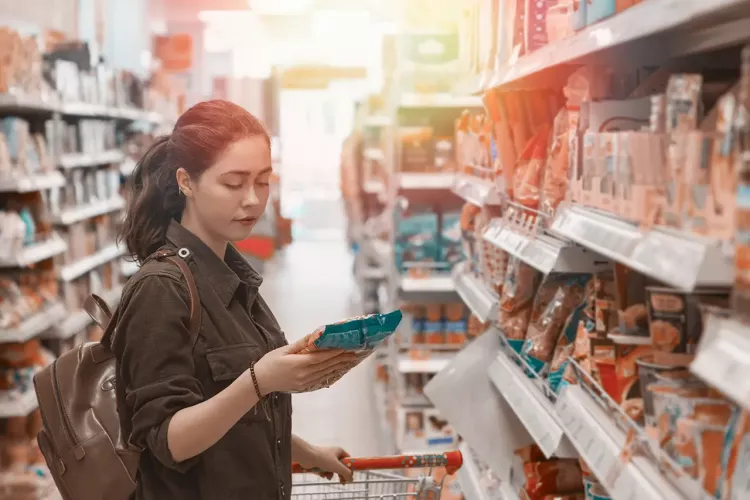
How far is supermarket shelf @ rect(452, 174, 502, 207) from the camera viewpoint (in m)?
2.93

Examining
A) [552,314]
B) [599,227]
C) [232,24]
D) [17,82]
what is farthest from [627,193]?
[232,24]

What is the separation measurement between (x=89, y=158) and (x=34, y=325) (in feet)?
5.95

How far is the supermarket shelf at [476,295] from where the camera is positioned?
2861 mm

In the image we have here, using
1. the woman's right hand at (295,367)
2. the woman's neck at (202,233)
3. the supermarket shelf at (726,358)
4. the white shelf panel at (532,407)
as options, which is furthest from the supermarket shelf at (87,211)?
the supermarket shelf at (726,358)

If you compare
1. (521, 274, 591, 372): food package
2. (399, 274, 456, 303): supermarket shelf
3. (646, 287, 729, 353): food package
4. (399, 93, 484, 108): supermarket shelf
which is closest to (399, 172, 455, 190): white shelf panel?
(399, 93, 484, 108): supermarket shelf

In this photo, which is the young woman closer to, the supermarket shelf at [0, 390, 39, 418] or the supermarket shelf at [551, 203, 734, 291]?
the supermarket shelf at [551, 203, 734, 291]

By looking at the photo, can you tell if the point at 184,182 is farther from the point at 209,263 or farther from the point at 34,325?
the point at 34,325

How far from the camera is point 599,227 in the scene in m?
1.59

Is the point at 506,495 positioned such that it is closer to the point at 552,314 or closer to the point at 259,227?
the point at 552,314

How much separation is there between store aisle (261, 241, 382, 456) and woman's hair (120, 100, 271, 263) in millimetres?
3409

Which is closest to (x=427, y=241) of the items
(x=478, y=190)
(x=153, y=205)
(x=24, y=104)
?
(x=478, y=190)

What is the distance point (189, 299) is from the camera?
1790 millimetres

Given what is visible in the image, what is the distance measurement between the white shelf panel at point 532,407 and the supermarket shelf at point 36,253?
98.0 inches

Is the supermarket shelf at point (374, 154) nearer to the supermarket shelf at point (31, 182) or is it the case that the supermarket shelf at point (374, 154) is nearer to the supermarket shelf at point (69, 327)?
the supermarket shelf at point (69, 327)
